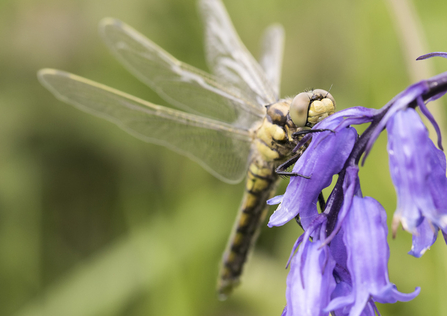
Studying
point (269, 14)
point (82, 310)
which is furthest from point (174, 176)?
point (269, 14)

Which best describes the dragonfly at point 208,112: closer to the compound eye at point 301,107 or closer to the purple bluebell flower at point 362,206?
the compound eye at point 301,107

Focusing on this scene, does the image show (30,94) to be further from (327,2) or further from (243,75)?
(327,2)

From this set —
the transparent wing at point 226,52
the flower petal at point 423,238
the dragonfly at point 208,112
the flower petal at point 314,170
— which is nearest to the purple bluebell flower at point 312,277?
the flower petal at point 314,170

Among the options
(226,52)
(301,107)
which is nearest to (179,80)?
(226,52)

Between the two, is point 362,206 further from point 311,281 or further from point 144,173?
point 144,173

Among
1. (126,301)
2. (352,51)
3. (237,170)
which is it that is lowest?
(126,301)

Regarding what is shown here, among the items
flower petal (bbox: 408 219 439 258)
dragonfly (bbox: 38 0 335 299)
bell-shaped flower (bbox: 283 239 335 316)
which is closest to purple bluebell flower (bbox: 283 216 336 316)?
bell-shaped flower (bbox: 283 239 335 316)

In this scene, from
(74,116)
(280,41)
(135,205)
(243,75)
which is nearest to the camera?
(243,75)
